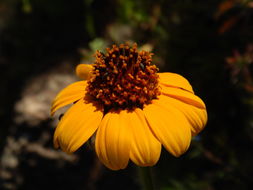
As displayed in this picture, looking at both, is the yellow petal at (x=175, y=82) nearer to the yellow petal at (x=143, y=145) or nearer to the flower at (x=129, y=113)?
the flower at (x=129, y=113)

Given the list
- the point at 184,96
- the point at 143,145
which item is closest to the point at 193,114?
the point at 184,96

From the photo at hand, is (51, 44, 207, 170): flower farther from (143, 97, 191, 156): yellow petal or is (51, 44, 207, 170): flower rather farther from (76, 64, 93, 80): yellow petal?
(76, 64, 93, 80): yellow petal

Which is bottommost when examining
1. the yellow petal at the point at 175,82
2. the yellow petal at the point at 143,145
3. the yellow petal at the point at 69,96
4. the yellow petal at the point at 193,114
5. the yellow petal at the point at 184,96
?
the yellow petal at the point at 143,145

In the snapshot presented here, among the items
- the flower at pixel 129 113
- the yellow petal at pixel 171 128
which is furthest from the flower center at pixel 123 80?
the yellow petal at pixel 171 128

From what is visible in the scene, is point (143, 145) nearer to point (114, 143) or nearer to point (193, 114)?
point (114, 143)

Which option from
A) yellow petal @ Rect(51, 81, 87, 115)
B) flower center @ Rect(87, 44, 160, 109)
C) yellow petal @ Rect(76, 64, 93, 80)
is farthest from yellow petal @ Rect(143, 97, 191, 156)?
yellow petal @ Rect(76, 64, 93, 80)

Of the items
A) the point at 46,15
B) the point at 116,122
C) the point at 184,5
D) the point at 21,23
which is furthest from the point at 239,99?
the point at 21,23

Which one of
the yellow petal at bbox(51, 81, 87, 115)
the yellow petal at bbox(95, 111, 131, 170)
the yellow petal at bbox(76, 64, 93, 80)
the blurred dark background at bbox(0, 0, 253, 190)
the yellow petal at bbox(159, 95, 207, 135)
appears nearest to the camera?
the yellow petal at bbox(95, 111, 131, 170)
